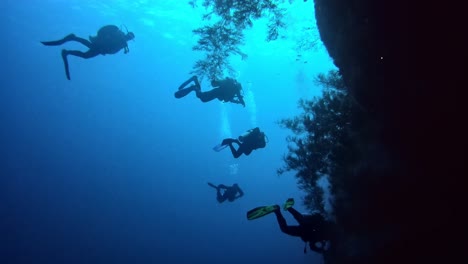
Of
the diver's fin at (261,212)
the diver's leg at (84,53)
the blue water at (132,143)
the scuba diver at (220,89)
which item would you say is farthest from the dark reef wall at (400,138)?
the blue water at (132,143)

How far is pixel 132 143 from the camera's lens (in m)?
120

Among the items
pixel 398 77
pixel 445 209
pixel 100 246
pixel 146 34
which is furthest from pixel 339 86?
pixel 100 246

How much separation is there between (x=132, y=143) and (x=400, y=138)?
121 m

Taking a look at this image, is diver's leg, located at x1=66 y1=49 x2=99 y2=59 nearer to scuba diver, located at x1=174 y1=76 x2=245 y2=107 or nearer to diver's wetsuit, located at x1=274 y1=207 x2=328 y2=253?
scuba diver, located at x1=174 y1=76 x2=245 y2=107

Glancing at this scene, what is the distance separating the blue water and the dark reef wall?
2496 centimetres

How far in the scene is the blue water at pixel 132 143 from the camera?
4581 centimetres

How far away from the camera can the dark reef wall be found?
17.6 feet

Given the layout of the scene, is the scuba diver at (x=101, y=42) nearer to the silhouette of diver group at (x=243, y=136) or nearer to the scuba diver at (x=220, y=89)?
the silhouette of diver group at (x=243, y=136)

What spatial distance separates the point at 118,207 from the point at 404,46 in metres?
97.4

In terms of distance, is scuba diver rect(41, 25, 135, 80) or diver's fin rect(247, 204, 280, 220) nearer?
diver's fin rect(247, 204, 280, 220)

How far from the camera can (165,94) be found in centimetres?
9931

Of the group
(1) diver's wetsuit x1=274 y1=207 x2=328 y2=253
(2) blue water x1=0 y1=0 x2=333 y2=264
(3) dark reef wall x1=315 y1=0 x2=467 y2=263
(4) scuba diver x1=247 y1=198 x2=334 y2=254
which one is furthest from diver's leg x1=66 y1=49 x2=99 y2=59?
(2) blue water x1=0 y1=0 x2=333 y2=264

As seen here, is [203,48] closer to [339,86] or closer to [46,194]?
[339,86]

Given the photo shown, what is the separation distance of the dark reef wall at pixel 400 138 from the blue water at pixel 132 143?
24961 millimetres
